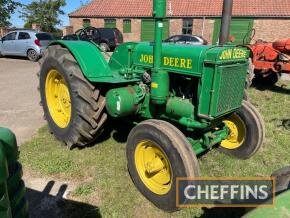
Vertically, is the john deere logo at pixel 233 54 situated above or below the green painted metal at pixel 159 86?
above

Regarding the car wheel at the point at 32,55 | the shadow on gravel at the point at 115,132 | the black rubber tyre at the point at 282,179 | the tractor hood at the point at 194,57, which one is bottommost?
the car wheel at the point at 32,55

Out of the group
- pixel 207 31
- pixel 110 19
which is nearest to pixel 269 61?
pixel 207 31

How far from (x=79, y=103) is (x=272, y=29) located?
69.5 ft

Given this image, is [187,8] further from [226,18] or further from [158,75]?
[158,75]

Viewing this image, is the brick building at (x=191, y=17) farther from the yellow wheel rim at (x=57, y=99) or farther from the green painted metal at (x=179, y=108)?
the green painted metal at (x=179, y=108)

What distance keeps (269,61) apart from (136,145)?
243 inches

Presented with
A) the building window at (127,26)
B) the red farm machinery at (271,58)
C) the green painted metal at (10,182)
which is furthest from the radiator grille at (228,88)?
the building window at (127,26)

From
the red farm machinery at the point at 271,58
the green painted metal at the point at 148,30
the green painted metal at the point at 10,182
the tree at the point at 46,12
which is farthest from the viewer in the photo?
the tree at the point at 46,12

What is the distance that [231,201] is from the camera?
3.05 meters

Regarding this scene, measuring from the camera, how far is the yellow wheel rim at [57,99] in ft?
14.0

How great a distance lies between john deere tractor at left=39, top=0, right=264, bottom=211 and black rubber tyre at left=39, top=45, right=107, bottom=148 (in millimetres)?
12

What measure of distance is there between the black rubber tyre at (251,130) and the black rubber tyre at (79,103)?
5.80 feet

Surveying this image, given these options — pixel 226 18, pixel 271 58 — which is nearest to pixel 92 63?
pixel 226 18

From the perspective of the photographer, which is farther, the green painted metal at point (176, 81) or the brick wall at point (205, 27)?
the brick wall at point (205, 27)
